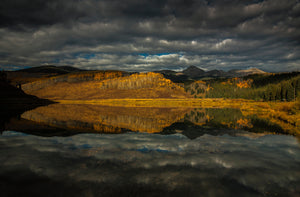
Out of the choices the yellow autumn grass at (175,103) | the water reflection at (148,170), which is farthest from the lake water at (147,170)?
the yellow autumn grass at (175,103)

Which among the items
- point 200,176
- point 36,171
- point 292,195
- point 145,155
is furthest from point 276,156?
point 36,171

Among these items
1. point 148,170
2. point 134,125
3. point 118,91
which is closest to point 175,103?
point 118,91

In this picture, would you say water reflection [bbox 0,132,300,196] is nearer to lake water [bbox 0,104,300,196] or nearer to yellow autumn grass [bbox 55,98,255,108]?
lake water [bbox 0,104,300,196]

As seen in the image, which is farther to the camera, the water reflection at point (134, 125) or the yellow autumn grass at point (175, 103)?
the yellow autumn grass at point (175, 103)

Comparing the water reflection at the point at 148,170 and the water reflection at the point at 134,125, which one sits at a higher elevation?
the water reflection at the point at 148,170

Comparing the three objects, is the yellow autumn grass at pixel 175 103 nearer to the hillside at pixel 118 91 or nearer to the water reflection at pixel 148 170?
the hillside at pixel 118 91

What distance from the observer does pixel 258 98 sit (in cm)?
13312

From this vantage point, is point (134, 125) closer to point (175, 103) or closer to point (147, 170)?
point (147, 170)

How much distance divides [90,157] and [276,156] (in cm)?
1297

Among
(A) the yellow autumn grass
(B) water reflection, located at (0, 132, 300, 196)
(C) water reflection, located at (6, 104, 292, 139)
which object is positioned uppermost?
(B) water reflection, located at (0, 132, 300, 196)

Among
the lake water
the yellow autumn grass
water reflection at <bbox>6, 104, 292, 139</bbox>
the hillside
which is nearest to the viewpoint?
the lake water

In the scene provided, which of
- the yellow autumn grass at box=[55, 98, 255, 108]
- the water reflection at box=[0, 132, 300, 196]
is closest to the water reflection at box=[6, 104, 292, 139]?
the water reflection at box=[0, 132, 300, 196]

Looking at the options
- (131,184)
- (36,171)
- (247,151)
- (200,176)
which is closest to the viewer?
(131,184)

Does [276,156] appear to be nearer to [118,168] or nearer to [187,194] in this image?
[187,194]
